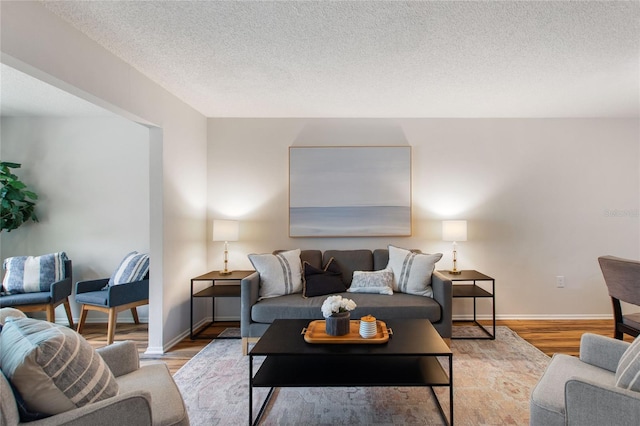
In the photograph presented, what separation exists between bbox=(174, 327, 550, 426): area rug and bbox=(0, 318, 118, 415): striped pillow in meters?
0.95

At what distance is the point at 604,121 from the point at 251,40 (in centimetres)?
421

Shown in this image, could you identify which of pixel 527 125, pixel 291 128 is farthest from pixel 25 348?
pixel 527 125

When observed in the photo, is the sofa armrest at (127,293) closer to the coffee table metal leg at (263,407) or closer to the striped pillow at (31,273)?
the striped pillow at (31,273)

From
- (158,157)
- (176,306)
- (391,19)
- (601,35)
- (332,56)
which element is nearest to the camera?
(391,19)

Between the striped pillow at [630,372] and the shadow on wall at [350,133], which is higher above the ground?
the shadow on wall at [350,133]

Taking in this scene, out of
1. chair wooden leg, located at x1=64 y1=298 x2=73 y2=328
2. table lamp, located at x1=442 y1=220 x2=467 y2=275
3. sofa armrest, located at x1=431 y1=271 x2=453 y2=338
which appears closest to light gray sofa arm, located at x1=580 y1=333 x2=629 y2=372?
sofa armrest, located at x1=431 y1=271 x2=453 y2=338

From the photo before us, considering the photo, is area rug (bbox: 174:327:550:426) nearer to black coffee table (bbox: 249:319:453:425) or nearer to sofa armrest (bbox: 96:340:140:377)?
black coffee table (bbox: 249:319:453:425)

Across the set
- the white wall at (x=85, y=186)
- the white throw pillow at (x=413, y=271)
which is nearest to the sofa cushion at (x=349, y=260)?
the white throw pillow at (x=413, y=271)

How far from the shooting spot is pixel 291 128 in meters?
3.80

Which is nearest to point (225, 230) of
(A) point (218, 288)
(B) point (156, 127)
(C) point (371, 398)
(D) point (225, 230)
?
(D) point (225, 230)

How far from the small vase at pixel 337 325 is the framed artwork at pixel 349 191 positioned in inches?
68.9

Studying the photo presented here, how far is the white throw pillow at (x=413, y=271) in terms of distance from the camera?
3.01m

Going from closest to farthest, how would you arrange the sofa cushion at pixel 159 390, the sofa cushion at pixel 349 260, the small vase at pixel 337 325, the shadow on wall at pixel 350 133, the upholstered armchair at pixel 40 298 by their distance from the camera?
1. the sofa cushion at pixel 159 390
2. the small vase at pixel 337 325
3. the upholstered armchair at pixel 40 298
4. the sofa cushion at pixel 349 260
5. the shadow on wall at pixel 350 133

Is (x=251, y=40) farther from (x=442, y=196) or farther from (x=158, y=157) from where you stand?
(x=442, y=196)
